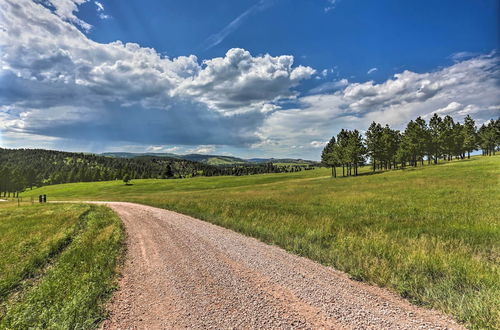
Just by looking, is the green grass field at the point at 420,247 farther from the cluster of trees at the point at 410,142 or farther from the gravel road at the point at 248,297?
the cluster of trees at the point at 410,142

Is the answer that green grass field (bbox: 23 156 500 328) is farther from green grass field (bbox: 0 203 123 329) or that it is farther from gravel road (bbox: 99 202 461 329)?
green grass field (bbox: 0 203 123 329)

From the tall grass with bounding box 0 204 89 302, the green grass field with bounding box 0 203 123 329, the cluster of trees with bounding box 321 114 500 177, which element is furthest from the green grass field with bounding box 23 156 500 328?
the cluster of trees with bounding box 321 114 500 177

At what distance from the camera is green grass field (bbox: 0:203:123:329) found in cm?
477

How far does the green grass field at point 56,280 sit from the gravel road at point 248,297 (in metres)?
0.55

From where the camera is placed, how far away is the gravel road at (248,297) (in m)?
4.41

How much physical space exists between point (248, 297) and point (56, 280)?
5.90 m

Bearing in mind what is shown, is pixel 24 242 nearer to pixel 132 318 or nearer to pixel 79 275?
pixel 79 275

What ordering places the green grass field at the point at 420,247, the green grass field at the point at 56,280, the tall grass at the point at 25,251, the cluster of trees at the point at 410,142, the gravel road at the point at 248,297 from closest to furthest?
1. the gravel road at the point at 248,297
2. the green grass field at the point at 56,280
3. the green grass field at the point at 420,247
4. the tall grass at the point at 25,251
5. the cluster of trees at the point at 410,142

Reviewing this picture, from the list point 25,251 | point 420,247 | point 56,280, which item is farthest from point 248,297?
point 25,251

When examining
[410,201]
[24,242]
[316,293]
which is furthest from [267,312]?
[410,201]

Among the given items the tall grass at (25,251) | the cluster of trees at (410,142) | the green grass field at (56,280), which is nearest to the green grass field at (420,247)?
the green grass field at (56,280)

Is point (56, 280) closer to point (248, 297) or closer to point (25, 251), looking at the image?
point (25, 251)

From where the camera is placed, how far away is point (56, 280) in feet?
21.5

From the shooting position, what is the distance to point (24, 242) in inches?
436
